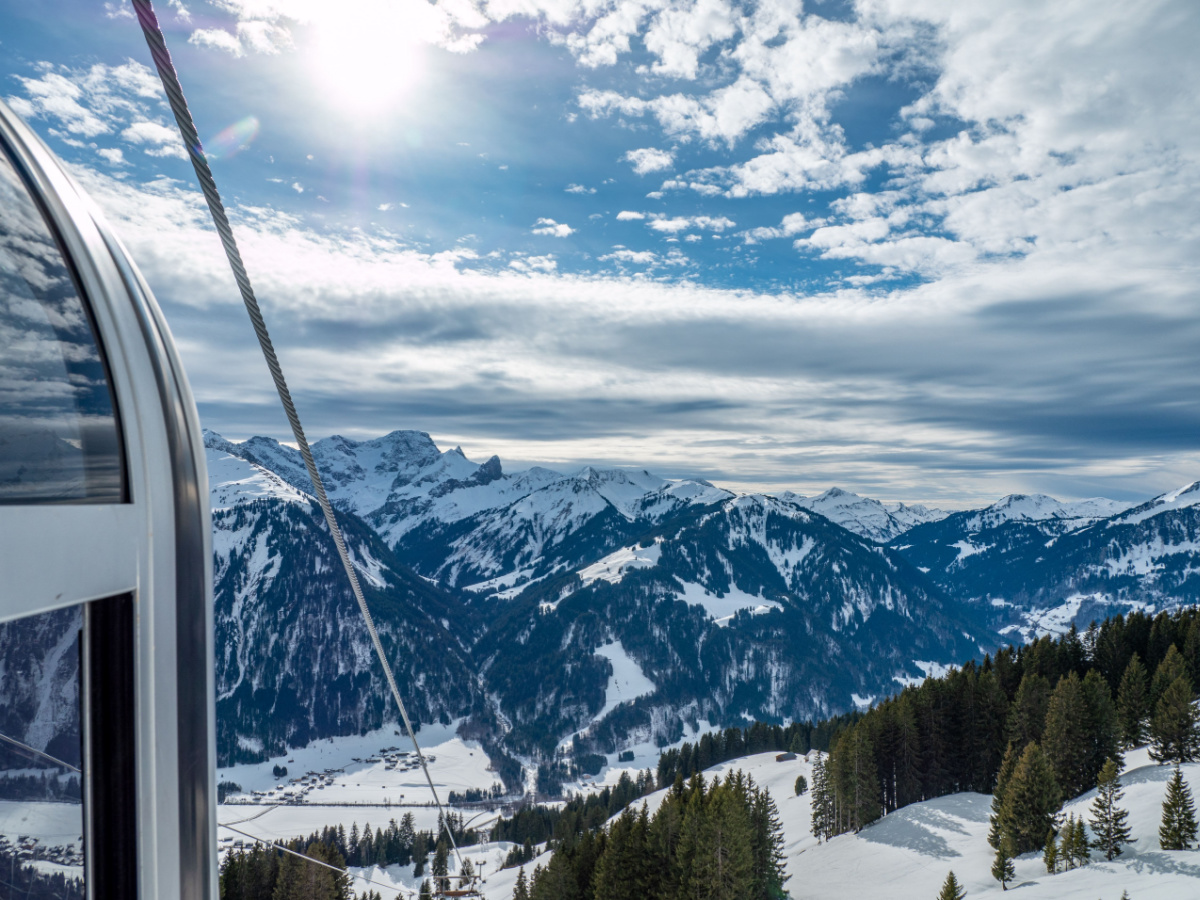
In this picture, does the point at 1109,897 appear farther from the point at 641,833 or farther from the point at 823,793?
the point at 823,793

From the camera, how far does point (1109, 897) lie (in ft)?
105

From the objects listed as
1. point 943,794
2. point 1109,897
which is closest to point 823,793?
point 943,794

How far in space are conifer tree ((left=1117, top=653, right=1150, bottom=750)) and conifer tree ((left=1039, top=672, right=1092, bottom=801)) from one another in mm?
7473

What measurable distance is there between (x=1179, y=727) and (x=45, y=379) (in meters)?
73.6

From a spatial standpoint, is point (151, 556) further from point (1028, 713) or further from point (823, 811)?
point (823, 811)

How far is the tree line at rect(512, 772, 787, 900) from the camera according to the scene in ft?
126

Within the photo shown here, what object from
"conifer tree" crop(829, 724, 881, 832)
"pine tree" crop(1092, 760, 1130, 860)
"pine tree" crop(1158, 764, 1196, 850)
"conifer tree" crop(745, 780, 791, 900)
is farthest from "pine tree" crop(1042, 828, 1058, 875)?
"conifer tree" crop(829, 724, 881, 832)

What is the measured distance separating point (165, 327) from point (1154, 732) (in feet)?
247

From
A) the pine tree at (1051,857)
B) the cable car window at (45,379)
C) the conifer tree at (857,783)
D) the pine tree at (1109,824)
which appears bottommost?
the conifer tree at (857,783)

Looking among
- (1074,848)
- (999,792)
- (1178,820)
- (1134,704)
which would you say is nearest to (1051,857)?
(1074,848)

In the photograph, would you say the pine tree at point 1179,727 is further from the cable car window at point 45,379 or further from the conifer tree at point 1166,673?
the cable car window at point 45,379

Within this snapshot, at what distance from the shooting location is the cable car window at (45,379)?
7.98ft

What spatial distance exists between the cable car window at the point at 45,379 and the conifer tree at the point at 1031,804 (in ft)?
187

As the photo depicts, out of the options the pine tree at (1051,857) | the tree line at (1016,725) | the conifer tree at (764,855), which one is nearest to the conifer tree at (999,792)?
the tree line at (1016,725)
